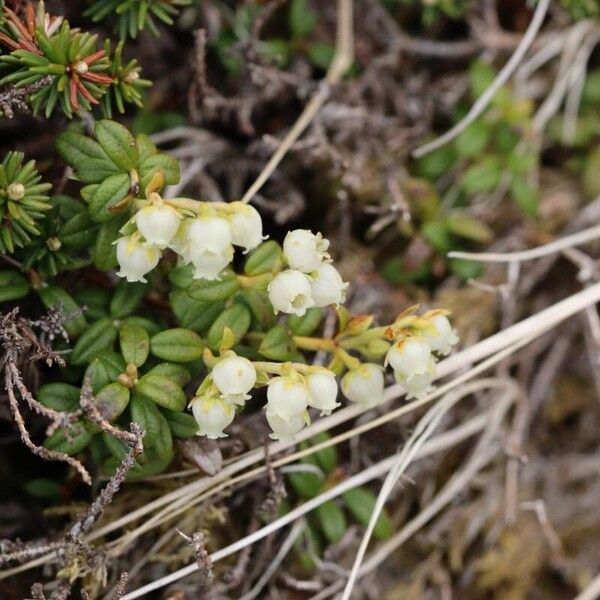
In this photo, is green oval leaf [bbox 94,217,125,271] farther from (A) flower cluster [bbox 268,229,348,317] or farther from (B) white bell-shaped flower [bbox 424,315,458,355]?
(B) white bell-shaped flower [bbox 424,315,458,355]

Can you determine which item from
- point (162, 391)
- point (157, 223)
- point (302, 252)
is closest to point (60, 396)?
point (162, 391)

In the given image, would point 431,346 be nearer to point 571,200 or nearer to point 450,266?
point 450,266

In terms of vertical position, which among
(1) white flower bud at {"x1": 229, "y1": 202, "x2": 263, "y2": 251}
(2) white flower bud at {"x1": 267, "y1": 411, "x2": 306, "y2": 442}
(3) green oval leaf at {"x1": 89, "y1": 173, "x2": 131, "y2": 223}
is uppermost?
(3) green oval leaf at {"x1": 89, "y1": 173, "x2": 131, "y2": 223}

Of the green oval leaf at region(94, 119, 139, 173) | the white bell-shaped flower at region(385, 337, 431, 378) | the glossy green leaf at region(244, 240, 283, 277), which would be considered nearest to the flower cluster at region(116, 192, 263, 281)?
the green oval leaf at region(94, 119, 139, 173)

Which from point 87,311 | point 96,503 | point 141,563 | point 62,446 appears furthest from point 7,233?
point 141,563

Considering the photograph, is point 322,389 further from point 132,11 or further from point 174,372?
point 132,11

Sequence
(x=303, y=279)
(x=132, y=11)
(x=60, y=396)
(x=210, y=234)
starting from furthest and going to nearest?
(x=132, y=11) < (x=60, y=396) < (x=303, y=279) < (x=210, y=234)

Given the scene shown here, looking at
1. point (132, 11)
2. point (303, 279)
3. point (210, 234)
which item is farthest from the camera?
point (132, 11)
